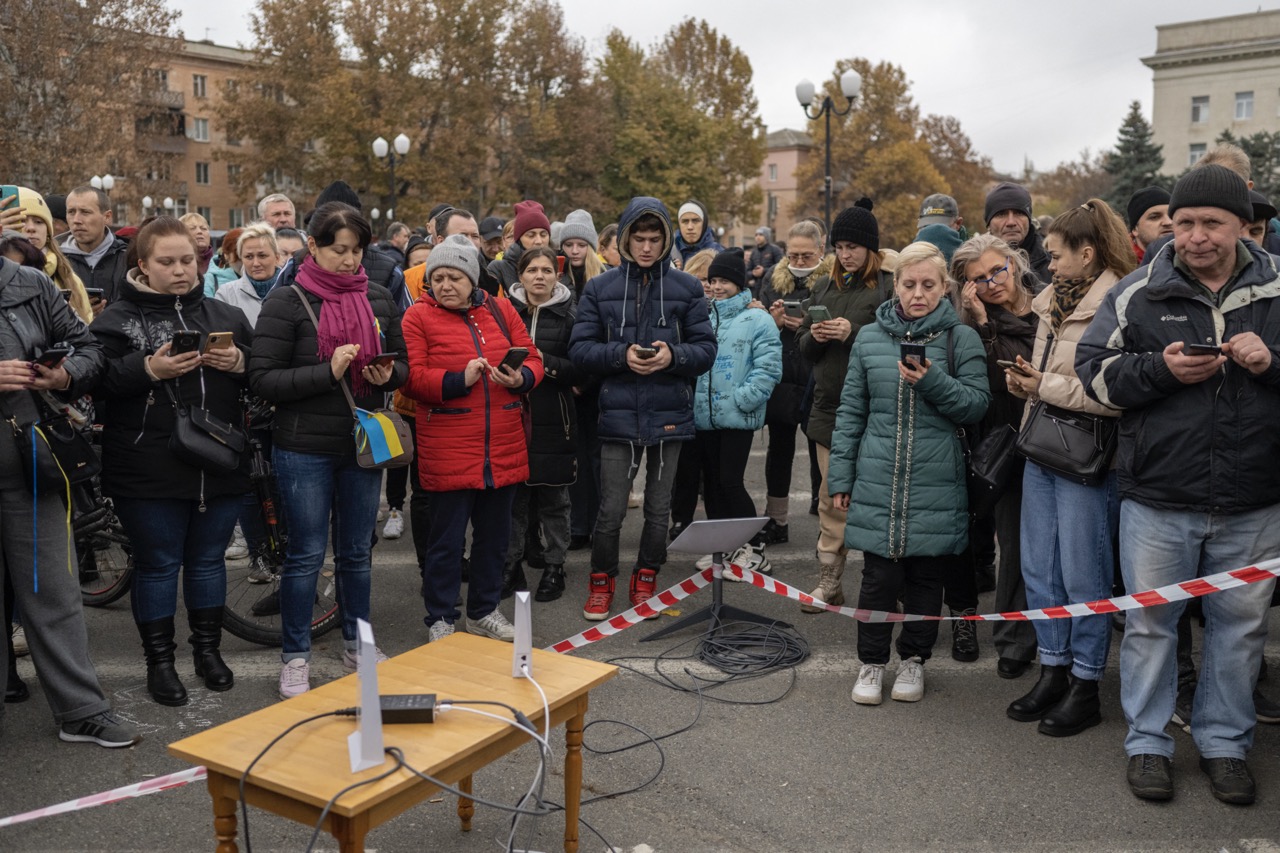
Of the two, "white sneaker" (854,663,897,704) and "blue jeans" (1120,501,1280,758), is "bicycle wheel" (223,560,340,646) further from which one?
"blue jeans" (1120,501,1280,758)

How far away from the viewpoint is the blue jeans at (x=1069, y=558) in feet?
14.9

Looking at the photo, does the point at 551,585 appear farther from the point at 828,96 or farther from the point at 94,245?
the point at 828,96

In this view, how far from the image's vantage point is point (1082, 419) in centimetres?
445

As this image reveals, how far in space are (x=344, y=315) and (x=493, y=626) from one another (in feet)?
5.96

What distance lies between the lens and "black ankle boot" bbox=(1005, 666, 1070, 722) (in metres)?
4.71

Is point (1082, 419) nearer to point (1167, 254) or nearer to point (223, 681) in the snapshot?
point (1167, 254)

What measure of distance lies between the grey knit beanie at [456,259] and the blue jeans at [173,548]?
1455 mm

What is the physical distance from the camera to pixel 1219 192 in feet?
12.4

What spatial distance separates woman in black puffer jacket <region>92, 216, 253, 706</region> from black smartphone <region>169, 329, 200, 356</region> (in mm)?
31

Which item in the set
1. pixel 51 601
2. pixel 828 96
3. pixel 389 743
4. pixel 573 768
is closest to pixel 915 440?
pixel 573 768

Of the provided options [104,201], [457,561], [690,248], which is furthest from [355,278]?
[690,248]

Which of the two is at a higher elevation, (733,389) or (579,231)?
(579,231)

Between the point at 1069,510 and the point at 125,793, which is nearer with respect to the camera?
the point at 125,793

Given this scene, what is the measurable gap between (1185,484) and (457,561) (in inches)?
132
